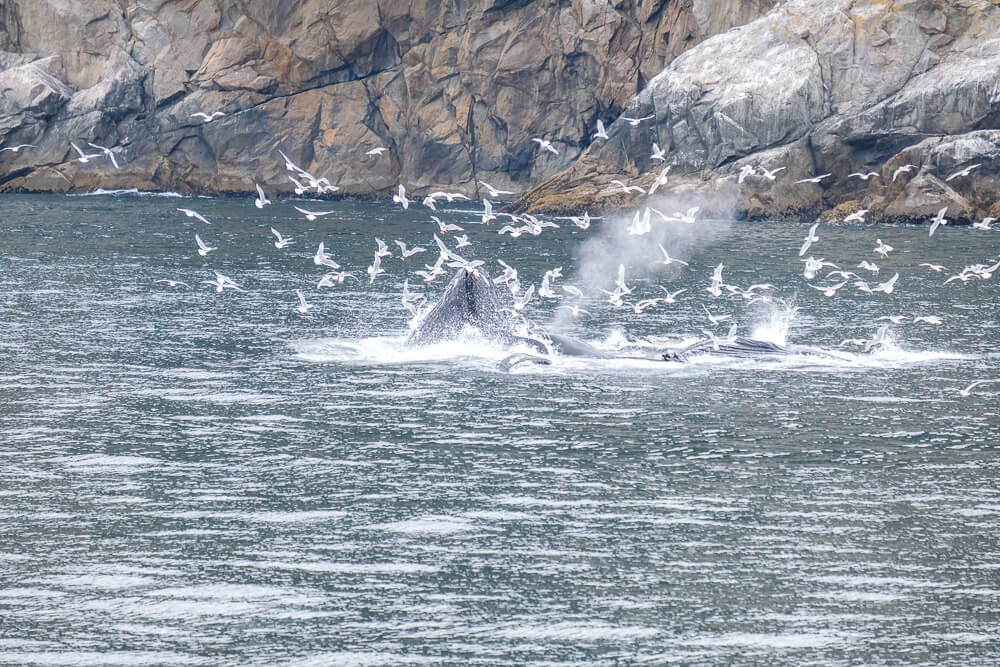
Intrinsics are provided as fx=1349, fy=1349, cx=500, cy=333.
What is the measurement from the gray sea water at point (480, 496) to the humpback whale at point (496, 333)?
638 mm

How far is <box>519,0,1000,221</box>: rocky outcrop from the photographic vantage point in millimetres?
88500

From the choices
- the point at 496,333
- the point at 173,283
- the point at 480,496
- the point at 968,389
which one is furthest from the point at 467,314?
the point at 173,283

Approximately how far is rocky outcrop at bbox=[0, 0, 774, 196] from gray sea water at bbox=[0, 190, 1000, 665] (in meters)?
81.0

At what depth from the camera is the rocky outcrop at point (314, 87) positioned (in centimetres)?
11938

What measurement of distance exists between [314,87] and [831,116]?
1984 inches

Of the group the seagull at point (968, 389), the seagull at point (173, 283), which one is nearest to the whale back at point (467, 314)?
the seagull at point (968, 389)

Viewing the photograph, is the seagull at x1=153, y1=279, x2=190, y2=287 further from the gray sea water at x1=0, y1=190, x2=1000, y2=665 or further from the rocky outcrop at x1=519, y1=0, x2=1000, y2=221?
the rocky outcrop at x1=519, y1=0, x2=1000, y2=221

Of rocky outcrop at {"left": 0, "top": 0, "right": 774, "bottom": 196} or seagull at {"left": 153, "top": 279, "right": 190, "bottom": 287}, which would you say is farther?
rocky outcrop at {"left": 0, "top": 0, "right": 774, "bottom": 196}

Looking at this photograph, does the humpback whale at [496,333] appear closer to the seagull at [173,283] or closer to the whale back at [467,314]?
the whale back at [467,314]

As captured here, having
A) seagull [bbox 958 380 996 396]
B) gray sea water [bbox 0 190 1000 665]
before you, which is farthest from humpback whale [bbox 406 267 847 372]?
seagull [bbox 958 380 996 396]

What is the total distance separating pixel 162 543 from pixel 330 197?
10854 centimetres

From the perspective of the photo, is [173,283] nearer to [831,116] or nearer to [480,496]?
[480,496]

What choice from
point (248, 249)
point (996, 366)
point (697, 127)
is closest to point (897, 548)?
point (996, 366)

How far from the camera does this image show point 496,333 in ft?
114
